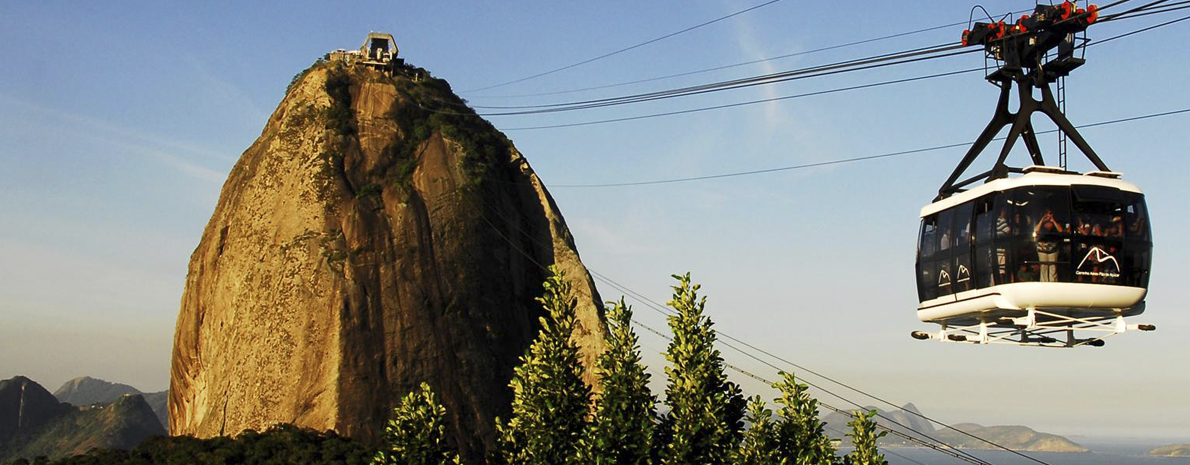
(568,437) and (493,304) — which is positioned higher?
(493,304)

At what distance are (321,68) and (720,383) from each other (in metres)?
50.3

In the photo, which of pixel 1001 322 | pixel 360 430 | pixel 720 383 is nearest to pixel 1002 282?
pixel 1001 322

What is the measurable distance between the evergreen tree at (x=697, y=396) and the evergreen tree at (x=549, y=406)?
7.46 feet

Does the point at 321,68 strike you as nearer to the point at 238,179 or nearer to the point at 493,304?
the point at 238,179

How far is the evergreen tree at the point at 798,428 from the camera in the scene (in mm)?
27938

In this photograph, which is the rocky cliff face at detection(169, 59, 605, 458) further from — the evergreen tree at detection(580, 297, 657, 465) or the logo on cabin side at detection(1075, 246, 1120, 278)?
the logo on cabin side at detection(1075, 246, 1120, 278)

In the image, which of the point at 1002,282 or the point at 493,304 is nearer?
the point at 1002,282

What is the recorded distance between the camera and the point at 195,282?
71.7 m

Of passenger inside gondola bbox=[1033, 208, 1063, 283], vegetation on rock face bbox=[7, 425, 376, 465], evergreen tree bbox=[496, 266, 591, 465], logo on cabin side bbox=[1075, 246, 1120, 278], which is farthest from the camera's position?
vegetation on rock face bbox=[7, 425, 376, 465]

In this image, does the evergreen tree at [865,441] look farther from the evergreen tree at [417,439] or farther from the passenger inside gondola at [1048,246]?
the evergreen tree at [417,439]

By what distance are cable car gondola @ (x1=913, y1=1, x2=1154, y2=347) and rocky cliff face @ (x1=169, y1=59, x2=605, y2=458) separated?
3759cm

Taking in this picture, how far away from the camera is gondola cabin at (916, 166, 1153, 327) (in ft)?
83.0

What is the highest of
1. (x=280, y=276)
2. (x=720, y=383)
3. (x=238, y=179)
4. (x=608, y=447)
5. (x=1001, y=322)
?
(x=238, y=179)

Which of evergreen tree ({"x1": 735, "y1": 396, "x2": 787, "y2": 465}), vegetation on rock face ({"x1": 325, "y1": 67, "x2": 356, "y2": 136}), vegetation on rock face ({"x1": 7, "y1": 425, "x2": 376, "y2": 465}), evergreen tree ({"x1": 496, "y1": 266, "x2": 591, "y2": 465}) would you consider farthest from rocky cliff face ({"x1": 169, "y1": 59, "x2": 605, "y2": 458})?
evergreen tree ({"x1": 735, "y1": 396, "x2": 787, "y2": 465})
